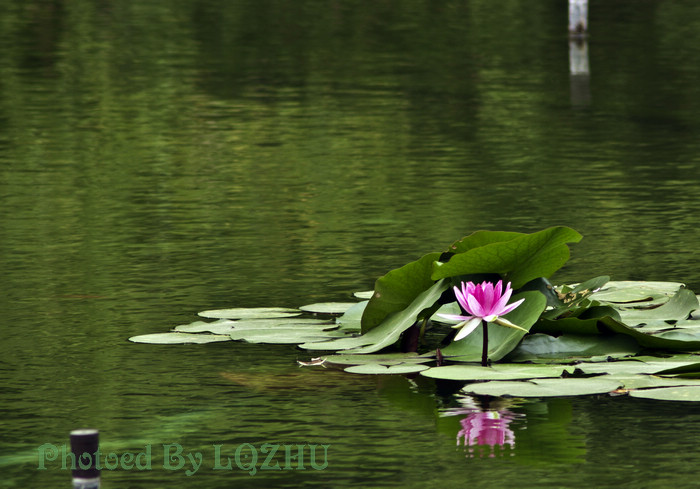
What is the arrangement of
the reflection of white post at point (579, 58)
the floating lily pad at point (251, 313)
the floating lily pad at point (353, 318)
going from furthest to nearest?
the reflection of white post at point (579, 58) < the floating lily pad at point (251, 313) < the floating lily pad at point (353, 318)

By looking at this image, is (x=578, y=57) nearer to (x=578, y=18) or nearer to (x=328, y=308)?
(x=578, y=18)

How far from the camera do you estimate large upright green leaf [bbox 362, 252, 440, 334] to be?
618cm

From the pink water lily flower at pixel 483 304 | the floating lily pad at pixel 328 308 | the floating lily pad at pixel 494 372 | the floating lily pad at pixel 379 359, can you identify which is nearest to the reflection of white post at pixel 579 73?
the floating lily pad at pixel 328 308

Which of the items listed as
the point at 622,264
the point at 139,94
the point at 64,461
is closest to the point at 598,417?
the point at 64,461

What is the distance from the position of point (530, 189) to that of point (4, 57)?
16.5 m

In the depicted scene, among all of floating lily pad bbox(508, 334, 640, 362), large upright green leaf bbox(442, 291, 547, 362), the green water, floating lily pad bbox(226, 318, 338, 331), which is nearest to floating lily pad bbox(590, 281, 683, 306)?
the green water

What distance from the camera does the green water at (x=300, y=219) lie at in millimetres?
4797

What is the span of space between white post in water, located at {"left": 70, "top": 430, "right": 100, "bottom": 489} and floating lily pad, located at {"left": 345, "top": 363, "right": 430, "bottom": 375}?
204 cm

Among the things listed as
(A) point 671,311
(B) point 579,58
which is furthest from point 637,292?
(B) point 579,58

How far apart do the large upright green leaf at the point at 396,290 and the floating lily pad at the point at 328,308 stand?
0.57m

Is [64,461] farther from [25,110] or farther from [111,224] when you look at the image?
[25,110]

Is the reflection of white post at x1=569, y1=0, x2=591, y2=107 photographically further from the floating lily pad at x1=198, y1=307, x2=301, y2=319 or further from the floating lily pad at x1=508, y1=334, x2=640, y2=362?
the floating lily pad at x1=508, y1=334, x2=640, y2=362

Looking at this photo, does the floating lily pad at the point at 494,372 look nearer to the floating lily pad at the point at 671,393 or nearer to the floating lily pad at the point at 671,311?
the floating lily pad at the point at 671,393

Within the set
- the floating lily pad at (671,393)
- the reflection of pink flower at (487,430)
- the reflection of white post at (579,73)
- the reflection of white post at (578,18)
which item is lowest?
the reflection of pink flower at (487,430)
